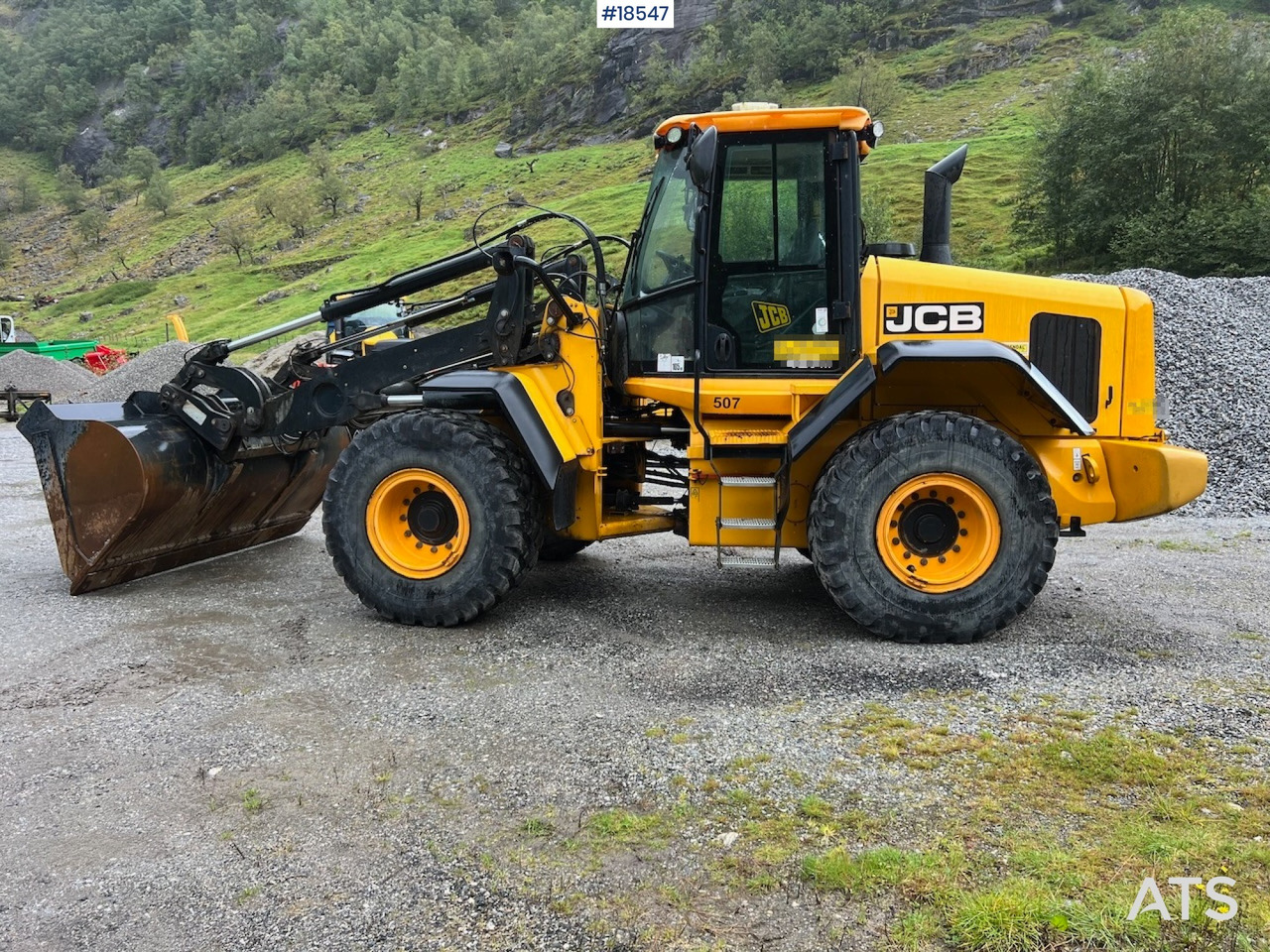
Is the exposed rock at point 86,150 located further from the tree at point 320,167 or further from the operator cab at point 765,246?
the operator cab at point 765,246

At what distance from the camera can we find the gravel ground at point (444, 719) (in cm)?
267

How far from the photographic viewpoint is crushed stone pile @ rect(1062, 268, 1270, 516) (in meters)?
9.55

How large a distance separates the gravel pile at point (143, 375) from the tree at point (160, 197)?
289ft

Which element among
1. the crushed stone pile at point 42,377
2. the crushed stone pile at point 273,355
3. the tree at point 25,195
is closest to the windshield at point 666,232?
the crushed stone pile at point 273,355

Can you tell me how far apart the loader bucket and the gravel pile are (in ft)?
51.4

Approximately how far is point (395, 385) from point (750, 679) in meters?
3.07

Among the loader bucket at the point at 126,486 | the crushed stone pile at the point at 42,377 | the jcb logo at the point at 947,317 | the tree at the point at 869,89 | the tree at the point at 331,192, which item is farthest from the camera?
the tree at the point at 331,192

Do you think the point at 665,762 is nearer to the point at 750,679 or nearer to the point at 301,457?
the point at 750,679

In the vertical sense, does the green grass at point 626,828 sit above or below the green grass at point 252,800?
above

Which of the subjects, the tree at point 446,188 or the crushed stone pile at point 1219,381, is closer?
the crushed stone pile at point 1219,381

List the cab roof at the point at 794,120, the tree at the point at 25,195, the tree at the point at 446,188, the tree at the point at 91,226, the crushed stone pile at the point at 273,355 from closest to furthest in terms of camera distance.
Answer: the cab roof at the point at 794,120, the crushed stone pile at the point at 273,355, the tree at the point at 446,188, the tree at the point at 91,226, the tree at the point at 25,195

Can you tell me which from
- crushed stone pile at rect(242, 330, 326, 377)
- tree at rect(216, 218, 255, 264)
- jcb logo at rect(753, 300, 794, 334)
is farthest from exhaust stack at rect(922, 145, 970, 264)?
tree at rect(216, 218, 255, 264)

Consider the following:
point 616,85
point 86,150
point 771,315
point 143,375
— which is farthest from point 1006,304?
point 86,150

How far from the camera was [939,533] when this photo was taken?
5.01 meters
